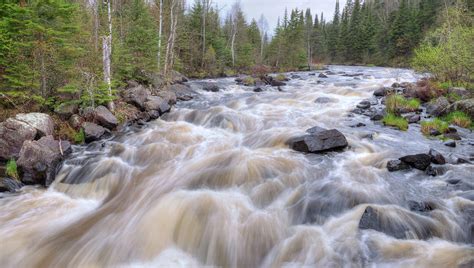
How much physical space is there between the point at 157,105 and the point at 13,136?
679 centimetres

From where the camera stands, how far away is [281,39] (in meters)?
45.9

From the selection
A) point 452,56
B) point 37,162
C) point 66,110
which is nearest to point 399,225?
point 37,162

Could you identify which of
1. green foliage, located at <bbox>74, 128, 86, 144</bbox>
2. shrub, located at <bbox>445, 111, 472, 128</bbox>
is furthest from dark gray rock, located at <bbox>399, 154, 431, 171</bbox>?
green foliage, located at <bbox>74, 128, 86, 144</bbox>

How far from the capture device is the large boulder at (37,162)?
823 centimetres

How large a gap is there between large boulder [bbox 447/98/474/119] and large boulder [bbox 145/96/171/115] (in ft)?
40.2

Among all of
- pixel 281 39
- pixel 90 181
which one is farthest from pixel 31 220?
pixel 281 39

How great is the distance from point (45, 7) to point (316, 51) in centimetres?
6630

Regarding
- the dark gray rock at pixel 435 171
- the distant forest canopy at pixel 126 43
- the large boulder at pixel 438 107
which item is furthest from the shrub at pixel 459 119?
the distant forest canopy at pixel 126 43

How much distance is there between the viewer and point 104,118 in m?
12.1

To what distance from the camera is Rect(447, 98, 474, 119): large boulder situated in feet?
39.0

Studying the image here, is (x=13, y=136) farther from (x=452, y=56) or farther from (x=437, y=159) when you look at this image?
(x=452, y=56)

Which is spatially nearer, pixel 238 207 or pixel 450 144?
pixel 238 207

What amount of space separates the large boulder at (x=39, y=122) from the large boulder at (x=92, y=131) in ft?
3.51

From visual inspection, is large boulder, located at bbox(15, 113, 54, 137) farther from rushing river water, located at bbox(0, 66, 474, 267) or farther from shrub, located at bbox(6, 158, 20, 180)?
shrub, located at bbox(6, 158, 20, 180)
